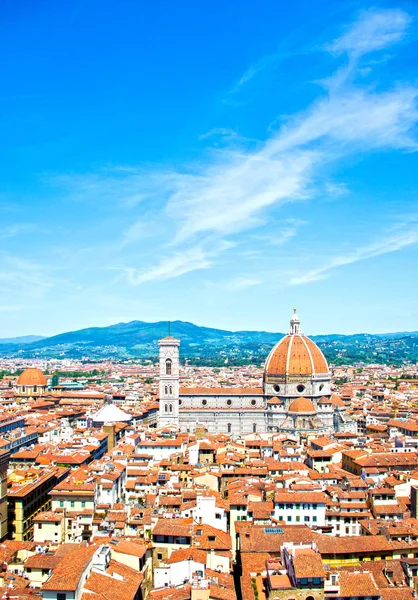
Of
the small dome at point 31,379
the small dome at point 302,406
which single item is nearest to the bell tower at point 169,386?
the small dome at point 302,406

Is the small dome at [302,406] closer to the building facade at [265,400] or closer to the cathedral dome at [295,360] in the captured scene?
the building facade at [265,400]

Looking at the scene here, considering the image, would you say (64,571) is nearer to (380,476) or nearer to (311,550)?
(311,550)

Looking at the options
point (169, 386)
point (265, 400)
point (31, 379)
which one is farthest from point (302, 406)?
point (31, 379)

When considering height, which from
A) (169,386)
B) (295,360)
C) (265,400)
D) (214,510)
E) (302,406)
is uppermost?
(295,360)

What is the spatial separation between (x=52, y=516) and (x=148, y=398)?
70.6m

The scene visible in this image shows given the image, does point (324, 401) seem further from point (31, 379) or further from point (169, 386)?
point (31, 379)

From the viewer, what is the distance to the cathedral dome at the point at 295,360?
7350 centimetres

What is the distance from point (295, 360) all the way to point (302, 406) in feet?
23.1

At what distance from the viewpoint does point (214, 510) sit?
33.4 meters

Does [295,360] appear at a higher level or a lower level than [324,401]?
higher

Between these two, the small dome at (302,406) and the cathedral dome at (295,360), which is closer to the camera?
the small dome at (302,406)

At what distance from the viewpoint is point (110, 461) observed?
4497 centimetres

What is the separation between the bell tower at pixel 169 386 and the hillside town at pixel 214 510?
0.24m

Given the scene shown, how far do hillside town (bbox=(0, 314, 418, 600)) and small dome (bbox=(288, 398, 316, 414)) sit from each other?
0.19 m
